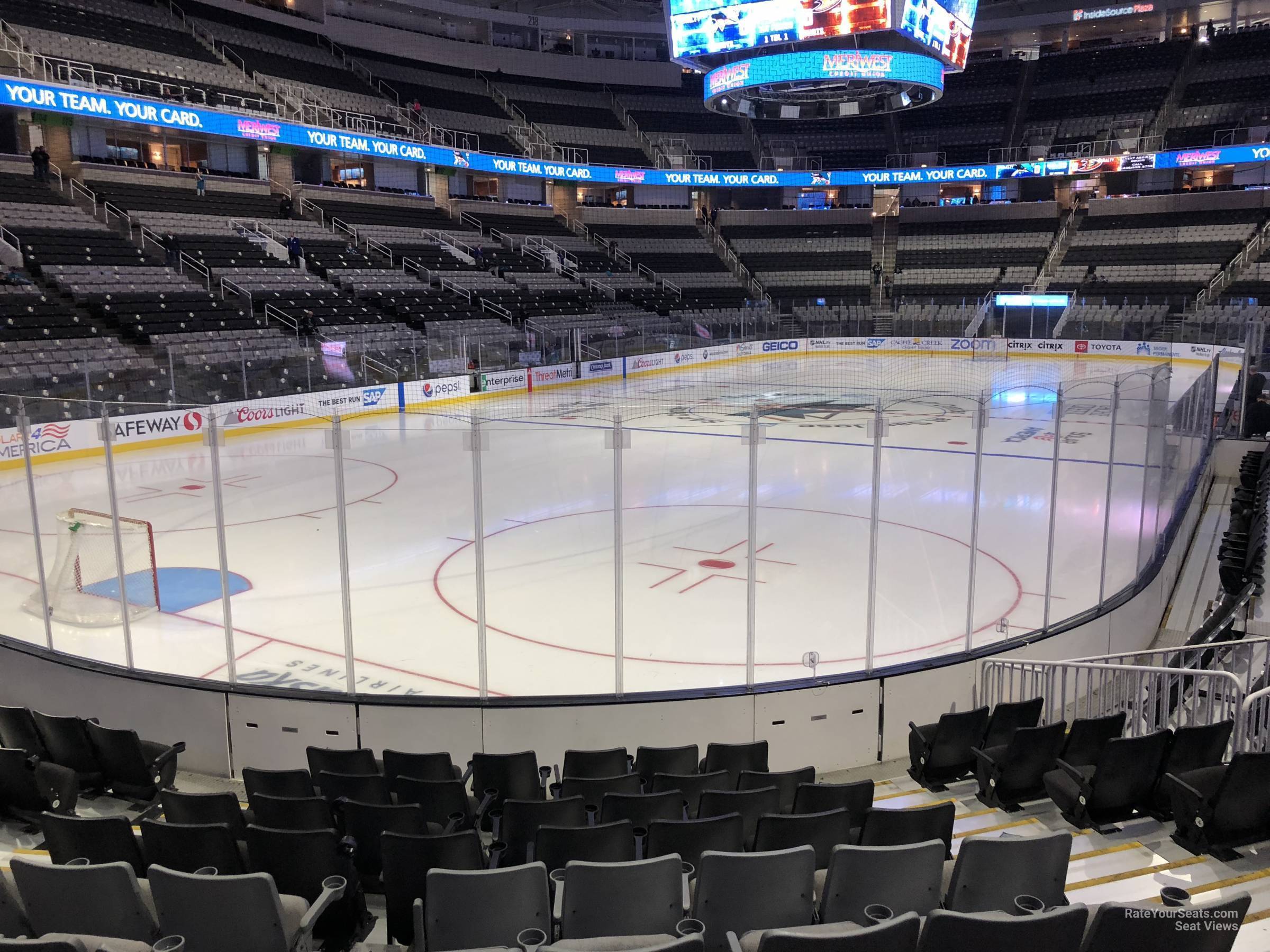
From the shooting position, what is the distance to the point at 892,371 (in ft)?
97.7

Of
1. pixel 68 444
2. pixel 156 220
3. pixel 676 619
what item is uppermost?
pixel 156 220

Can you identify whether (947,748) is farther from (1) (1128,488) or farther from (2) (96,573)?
(2) (96,573)

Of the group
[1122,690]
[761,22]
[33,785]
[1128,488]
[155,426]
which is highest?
[761,22]

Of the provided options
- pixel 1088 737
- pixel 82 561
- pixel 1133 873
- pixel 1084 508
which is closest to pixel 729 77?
pixel 1084 508

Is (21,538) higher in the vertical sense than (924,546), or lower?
higher

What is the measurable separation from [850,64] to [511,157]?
19.4 m

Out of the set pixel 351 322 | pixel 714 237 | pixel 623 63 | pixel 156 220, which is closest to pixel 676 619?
pixel 351 322

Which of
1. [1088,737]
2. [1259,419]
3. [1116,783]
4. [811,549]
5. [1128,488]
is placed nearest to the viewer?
[1116,783]

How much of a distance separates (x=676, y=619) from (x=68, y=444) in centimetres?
512

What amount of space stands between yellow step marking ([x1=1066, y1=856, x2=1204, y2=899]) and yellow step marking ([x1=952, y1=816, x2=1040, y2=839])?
0.69 m

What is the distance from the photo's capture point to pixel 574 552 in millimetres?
10344

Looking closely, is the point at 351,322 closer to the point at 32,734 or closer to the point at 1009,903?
the point at 32,734

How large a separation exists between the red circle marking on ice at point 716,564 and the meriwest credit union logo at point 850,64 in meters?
14.7

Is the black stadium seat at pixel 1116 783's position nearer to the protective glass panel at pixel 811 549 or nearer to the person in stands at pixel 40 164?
the protective glass panel at pixel 811 549
